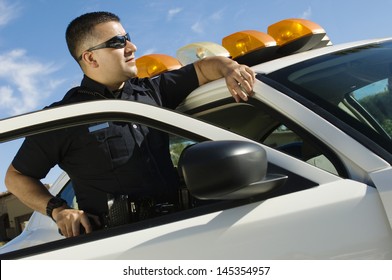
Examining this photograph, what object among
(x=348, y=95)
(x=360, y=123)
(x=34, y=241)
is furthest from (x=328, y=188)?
(x=34, y=241)

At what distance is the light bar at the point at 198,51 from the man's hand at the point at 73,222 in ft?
3.35

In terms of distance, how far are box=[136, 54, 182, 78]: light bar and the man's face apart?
199mm

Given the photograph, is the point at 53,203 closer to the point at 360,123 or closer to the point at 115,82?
the point at 115,82

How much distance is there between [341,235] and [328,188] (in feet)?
0.51

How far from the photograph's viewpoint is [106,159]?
83.8 inches

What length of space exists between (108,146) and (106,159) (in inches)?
2.1

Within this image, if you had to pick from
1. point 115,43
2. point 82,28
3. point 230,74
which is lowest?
point 230,74

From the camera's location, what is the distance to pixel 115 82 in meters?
2.53

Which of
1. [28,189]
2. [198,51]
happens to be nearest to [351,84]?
[198,51]

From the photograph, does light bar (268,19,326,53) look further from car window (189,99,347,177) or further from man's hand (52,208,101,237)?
man's hand (52,208,101,237)

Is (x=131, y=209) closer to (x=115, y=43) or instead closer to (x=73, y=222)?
(x=73, y=222)

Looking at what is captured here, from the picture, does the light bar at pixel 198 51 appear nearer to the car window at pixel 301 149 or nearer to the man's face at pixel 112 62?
the man's face at pixel 112 62

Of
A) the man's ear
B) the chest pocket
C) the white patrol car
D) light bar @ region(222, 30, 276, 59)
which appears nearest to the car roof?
the white patrol car

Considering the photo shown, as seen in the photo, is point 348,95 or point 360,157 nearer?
point 360,157
